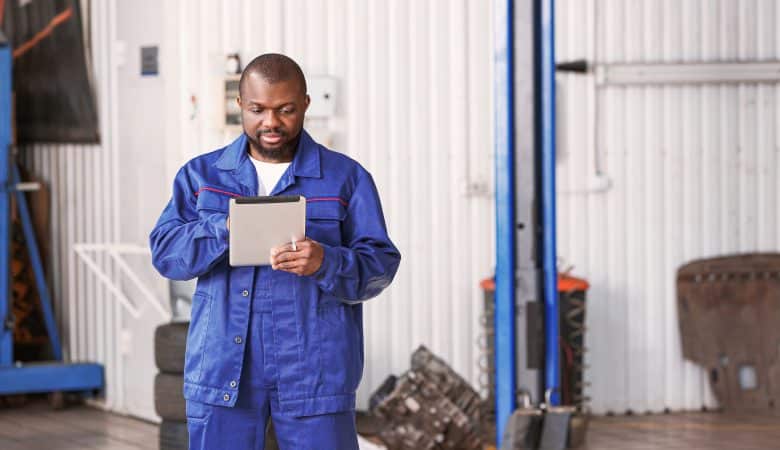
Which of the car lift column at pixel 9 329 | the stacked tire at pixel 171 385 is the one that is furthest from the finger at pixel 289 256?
the car lift column at pixel 9 329

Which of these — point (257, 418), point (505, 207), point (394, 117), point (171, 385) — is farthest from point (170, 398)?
point (257, 418)

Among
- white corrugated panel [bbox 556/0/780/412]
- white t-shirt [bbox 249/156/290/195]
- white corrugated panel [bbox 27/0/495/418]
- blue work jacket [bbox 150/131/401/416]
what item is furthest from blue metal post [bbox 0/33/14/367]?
white t-shirt [bbox 249/156/290/195]

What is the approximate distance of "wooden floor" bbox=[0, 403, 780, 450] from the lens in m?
7.02

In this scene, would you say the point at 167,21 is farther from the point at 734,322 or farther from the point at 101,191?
the point at 734,322

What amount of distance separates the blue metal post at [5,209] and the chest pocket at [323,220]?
18.2 feet

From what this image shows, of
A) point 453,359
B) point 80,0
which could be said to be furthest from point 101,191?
point 453,359

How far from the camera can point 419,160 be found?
761cm

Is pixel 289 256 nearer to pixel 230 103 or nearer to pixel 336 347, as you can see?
pixel 336 347

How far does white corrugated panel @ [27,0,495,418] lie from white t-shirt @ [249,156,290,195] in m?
4.10

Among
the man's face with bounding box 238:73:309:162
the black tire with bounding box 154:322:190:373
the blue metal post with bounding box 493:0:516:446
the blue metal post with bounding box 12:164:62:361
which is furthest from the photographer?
the blue metal post with bounding box 12:164:62:361

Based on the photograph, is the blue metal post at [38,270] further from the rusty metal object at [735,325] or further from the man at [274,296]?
the man at [274,296]

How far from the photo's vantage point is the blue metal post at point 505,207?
571 cm

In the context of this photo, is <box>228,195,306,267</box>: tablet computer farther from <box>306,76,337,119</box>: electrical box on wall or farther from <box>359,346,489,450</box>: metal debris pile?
<box>306,76,337,119</box>: electrical box on wall

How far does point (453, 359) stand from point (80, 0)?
3295 mm
